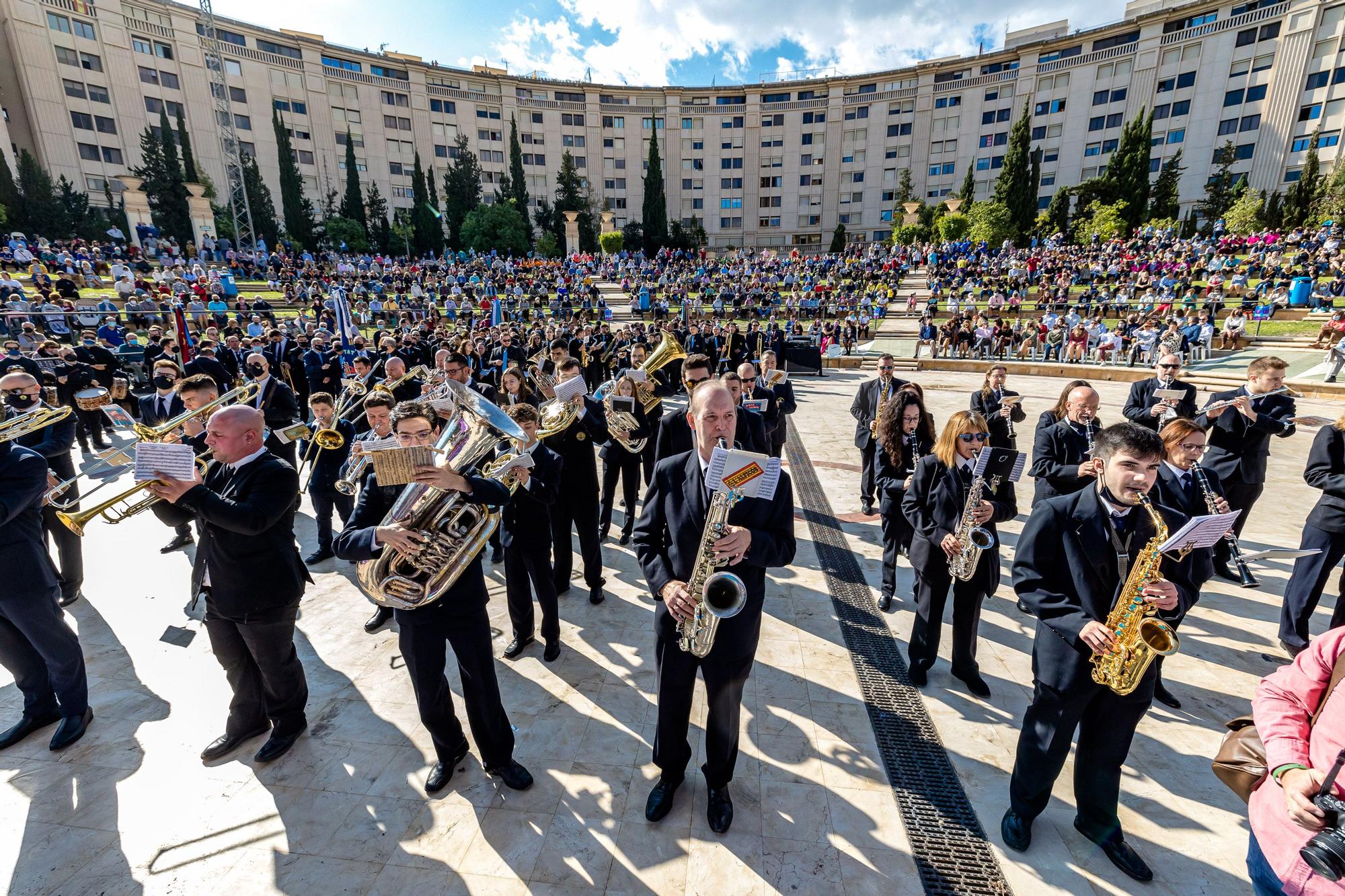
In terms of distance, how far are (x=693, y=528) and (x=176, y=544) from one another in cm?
742

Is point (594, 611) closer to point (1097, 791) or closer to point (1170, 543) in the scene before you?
point (1097, 791)

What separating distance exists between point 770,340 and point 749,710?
16756mm

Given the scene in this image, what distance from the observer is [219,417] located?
3.26 meters

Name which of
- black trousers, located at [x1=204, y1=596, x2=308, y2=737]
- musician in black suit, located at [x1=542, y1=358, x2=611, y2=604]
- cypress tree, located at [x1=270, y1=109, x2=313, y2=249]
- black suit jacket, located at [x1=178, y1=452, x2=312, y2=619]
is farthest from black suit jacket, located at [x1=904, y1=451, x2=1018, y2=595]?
cypress tree, located at [x1=270, y1=109, x2=313, y2=249]

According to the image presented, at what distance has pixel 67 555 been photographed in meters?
5.64

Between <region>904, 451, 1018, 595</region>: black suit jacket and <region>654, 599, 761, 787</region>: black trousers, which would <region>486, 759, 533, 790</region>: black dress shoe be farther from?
<region>904, 451, 1018, 595</region>: black suit jacket

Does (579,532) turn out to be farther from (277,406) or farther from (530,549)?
(277,406)

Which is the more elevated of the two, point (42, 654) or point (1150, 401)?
point (1150, 401)

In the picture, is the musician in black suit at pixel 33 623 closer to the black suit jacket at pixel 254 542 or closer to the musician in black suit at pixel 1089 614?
the black suit jacket at pixel 254 542

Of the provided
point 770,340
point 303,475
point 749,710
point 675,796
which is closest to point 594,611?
point 749,710

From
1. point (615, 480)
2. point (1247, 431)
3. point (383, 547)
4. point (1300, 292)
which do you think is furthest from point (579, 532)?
point (1300, 292)

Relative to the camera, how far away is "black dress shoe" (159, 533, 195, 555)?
6828mm

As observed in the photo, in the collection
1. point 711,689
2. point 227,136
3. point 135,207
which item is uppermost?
point 227,136

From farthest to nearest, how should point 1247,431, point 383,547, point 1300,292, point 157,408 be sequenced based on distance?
point 1300,292
point 157,408
point 1247,431
point 383,547
